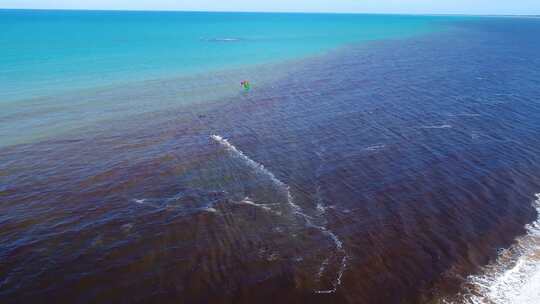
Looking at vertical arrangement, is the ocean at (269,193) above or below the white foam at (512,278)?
above

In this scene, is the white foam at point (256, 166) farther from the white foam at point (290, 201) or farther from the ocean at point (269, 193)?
the ocean at point (269, 193)

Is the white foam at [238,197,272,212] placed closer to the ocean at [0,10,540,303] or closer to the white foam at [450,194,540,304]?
the ocean at [0,10,540,303]

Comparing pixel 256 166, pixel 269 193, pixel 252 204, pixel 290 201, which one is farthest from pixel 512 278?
pixel 256 166

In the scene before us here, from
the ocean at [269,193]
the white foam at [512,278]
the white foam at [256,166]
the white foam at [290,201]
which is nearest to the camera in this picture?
the white foam at [512,278]

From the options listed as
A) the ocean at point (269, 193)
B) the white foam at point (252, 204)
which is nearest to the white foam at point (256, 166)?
the ocean at point (269, 193)

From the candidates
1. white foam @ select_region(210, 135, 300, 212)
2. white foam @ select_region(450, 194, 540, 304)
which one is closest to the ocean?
white foam @ select_region(450, 194, 540, 304)

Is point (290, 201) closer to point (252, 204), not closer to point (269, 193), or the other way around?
point (269, 193)
